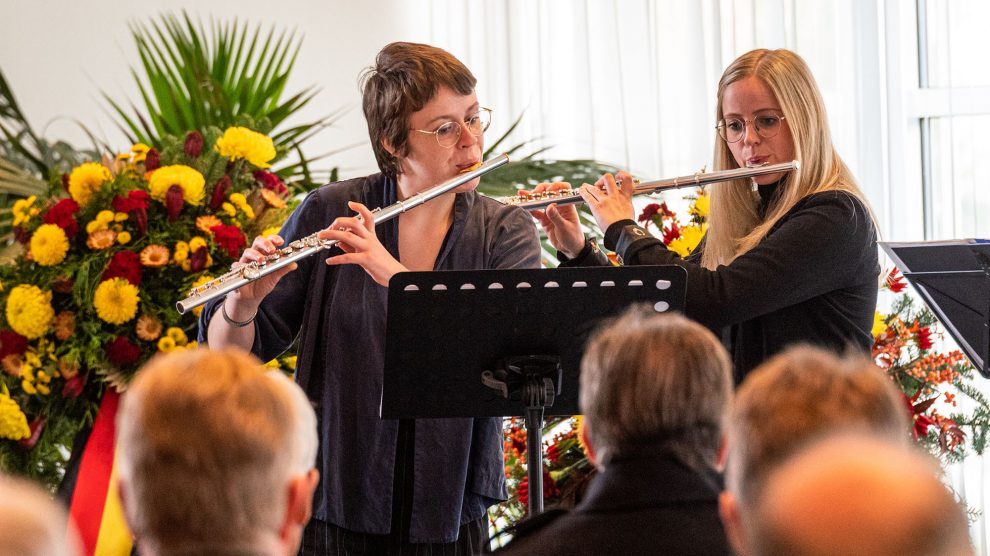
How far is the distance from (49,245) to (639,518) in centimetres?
176

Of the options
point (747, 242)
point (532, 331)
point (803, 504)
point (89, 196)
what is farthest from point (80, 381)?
point (803, 504)

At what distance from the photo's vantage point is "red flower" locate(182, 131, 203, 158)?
283 centimetres

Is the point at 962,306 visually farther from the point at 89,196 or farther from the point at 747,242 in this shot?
the point at 89,196

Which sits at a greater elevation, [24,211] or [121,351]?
[24,211]

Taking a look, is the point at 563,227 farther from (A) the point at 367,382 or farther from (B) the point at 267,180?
(B) the point at 267,180

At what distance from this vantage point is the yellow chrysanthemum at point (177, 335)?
257cm

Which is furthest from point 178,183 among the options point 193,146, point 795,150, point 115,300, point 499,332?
Answer: point 795,150

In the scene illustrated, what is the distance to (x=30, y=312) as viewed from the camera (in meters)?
2.54

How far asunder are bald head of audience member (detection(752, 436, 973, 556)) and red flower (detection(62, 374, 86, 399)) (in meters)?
2.01

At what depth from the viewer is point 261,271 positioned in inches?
85.1

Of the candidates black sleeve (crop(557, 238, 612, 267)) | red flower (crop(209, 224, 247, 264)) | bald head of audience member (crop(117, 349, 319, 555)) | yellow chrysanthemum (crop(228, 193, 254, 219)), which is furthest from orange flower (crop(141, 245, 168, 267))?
bald head of audience member (crop(117, 349, 319, 555))

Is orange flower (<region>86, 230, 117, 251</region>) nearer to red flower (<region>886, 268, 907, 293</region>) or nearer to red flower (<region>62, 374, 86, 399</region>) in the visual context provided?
red flower (<region>62, 374, 86, 399</region>)

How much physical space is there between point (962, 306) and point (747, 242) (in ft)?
1.40

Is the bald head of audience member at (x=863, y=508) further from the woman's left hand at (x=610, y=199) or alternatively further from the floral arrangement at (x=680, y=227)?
the floral arrangement at (x=680, y=227)
